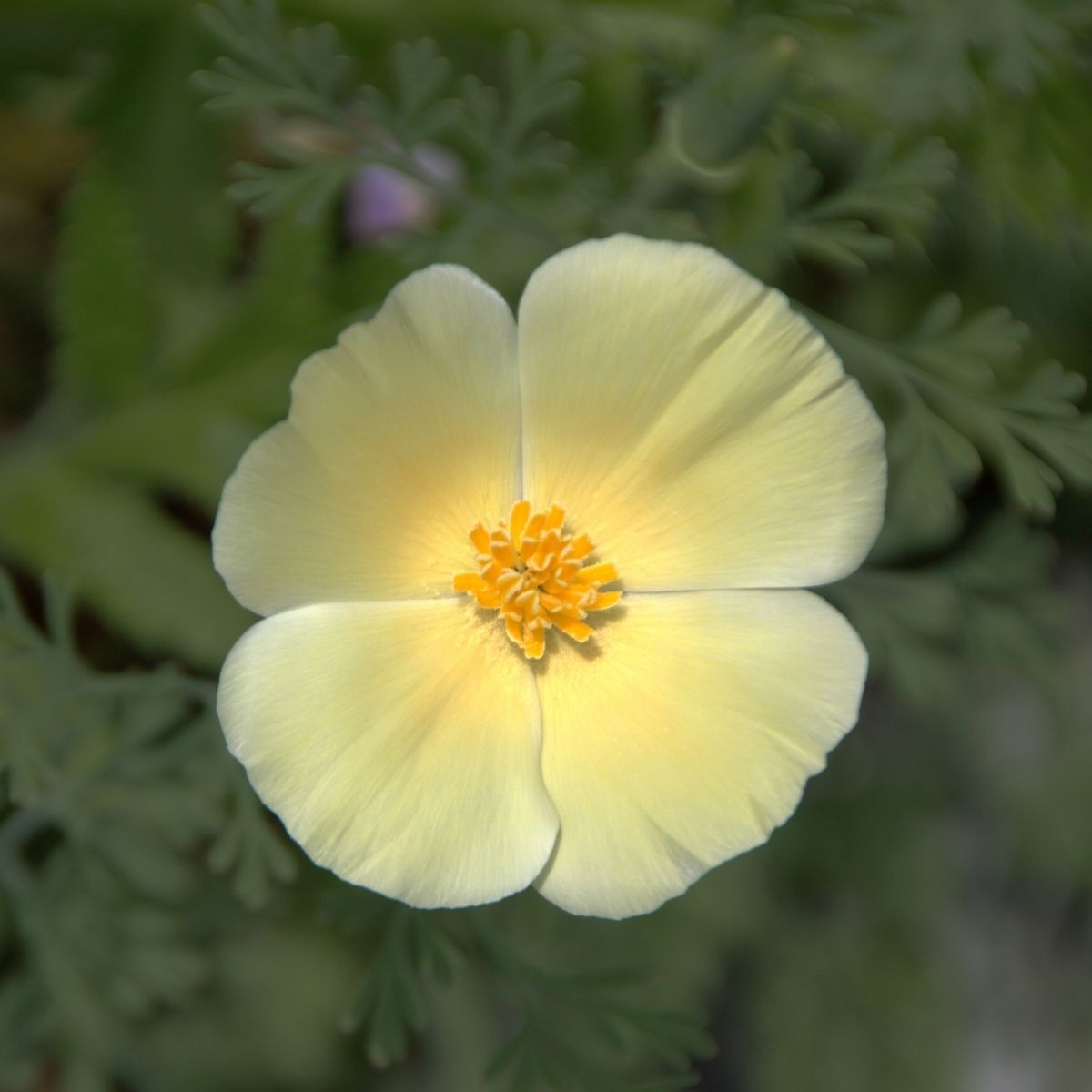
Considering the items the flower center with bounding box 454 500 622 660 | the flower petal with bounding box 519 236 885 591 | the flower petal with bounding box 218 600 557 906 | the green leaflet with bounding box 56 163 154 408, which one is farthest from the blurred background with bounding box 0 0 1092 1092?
the flower center with bounding box 454 500 622 660

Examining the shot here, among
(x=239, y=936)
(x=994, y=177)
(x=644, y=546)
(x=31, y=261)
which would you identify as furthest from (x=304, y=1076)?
(x=994, y=177)

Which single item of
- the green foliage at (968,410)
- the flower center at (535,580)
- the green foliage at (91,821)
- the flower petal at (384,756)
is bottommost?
the green foliage at (91,821)

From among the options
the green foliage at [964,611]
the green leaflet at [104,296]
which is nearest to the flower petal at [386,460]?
the green foliage at [964,611]

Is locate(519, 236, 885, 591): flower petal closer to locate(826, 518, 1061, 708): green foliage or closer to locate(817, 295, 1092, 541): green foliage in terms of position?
locate(817, 295, 1092, 541): green foliage

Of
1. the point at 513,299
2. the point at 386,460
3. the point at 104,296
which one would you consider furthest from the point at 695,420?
the point at 104,296

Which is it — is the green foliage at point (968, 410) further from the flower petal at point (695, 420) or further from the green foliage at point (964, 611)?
the green foliage at point (964, 611)

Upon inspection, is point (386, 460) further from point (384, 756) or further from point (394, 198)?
point (394, 198)

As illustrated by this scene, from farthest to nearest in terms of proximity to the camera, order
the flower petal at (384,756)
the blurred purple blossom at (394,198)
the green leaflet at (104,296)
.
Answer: the blurred purple blossom at (394,198) < the green leaflet at (104,296) < the flower petal at (384,756)

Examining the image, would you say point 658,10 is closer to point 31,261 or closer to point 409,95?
point 409,95
